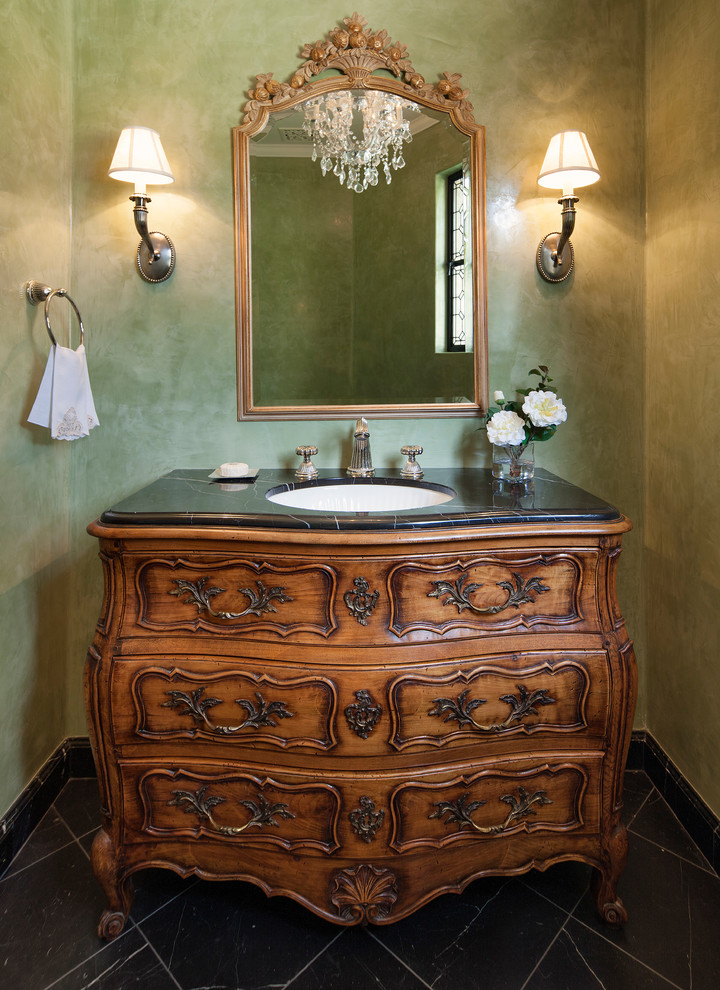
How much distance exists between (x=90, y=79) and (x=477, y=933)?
103 inches

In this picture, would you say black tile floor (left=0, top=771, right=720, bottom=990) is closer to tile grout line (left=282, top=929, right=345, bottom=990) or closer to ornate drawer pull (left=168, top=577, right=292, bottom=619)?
tile grout line (left=282, top=929, right=345, bottom=990)

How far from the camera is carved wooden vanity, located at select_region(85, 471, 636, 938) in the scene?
1.29 meters

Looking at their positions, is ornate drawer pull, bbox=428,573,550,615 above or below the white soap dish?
below

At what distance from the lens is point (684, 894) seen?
5.07ft

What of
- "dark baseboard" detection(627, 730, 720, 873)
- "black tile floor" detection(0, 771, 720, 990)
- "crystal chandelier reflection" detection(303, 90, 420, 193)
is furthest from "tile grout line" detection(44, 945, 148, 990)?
"crystal chandelier reflection" detection(303, 90, 420, 193)

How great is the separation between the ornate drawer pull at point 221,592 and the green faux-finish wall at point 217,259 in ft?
2.32

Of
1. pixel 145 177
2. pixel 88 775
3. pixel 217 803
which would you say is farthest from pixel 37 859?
pixel 145 177

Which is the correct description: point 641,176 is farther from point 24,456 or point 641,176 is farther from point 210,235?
point 24,456

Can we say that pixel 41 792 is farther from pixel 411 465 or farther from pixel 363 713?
pixel 411 465

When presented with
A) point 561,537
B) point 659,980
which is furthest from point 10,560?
point 659,980

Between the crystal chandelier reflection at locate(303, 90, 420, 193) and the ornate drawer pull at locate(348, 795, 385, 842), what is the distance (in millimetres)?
1719

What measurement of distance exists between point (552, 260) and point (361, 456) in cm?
89

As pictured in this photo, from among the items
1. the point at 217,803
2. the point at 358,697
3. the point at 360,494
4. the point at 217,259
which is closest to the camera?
the point at 358,697

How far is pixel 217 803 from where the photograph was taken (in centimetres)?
137
